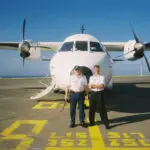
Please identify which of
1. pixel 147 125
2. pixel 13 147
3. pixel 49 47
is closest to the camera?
pixel 13 147

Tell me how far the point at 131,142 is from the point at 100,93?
2237mm

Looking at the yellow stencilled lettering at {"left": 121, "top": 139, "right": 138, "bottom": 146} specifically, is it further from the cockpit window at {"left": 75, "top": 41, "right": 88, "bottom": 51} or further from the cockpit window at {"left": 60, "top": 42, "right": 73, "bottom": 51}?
the cockpit window at {"left": 60, "top": 42, "right": 73, "bottom": 51}

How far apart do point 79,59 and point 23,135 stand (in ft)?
12.8

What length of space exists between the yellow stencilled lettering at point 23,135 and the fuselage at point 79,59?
1.97m

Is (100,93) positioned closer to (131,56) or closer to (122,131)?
(122,131)

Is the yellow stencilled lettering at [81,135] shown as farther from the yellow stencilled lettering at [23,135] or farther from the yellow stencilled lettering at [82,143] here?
the yellow stencilled lettering at [23,135]

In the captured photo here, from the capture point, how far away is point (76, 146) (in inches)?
234

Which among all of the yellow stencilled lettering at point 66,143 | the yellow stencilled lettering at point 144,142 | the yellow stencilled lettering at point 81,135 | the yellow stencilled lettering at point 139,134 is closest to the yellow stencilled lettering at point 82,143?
the yellow stencilled lettering at point 66,143

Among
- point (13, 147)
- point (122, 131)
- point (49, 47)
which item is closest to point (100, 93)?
point (122, 131)

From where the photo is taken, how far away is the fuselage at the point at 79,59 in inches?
378

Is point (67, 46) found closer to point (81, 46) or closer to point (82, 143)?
point (81, 46)

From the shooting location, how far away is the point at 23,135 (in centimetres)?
696

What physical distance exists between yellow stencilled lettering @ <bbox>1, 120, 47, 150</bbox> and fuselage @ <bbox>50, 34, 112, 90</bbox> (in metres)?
1.97

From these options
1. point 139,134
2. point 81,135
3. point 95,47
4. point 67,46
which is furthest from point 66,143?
point 67,46
